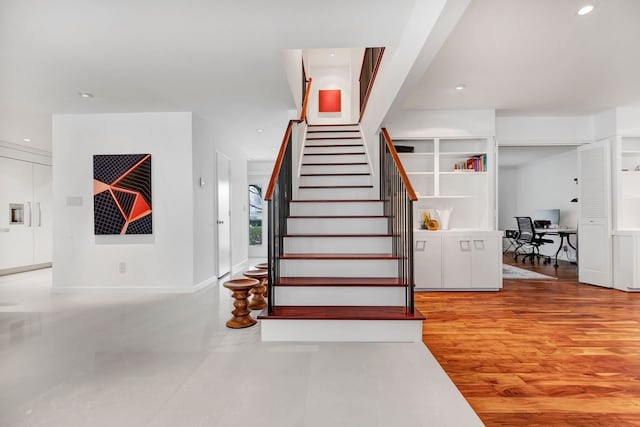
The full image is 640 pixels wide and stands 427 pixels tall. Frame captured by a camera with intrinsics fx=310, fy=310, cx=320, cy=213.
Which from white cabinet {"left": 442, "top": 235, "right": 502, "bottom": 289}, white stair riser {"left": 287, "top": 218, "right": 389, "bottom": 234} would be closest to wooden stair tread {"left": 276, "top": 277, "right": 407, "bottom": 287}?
white stair riser {"left": 287, "top": 218, "right": 389, "bottom": 234}

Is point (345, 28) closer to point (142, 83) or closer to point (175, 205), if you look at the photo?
point (142, 83)

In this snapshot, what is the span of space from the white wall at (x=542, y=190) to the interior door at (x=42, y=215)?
11.8 metres

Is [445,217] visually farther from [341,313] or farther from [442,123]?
[341,313]

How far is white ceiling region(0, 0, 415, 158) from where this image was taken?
233 cm

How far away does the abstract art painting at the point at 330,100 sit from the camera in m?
8.32

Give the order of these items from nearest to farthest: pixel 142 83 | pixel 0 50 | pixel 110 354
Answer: pixel 110 354
pixel 0 50
pixel 142 83

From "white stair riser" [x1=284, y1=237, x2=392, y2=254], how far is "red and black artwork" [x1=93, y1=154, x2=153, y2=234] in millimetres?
2390

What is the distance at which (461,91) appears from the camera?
4016 mm

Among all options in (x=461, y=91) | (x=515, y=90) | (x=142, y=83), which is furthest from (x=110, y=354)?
(x=515, y=90)

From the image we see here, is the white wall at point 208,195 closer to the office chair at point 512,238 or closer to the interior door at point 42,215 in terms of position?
the interior door at point 42,215

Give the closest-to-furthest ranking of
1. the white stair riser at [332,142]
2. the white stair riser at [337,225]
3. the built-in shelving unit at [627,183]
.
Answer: the white stair riser at [337,225] < the built-in shelving unit at [627,183] < the white stair riser at [332,142]

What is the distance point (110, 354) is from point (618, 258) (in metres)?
6.44

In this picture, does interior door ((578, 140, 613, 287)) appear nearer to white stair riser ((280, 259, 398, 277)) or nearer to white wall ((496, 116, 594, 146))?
white wall ((496, 116, 594, 146))

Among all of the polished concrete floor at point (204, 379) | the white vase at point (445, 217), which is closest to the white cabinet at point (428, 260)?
the white vase at point (445, 217)
